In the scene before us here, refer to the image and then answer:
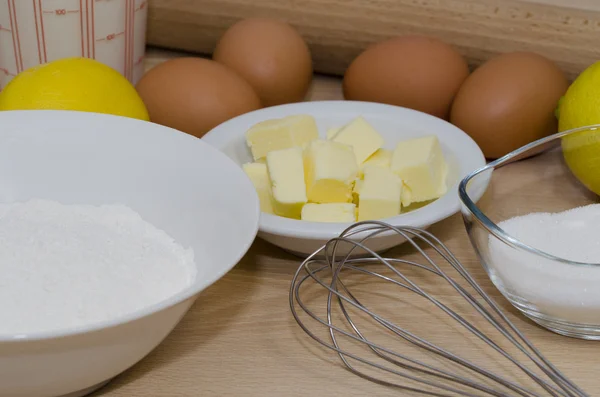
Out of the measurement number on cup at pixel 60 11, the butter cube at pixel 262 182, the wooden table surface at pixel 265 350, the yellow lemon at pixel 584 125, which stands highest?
the yellow lemon at pixel 584 125

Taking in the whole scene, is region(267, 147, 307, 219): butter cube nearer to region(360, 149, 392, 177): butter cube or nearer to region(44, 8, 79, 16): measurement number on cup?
region(360, 149, 392, 177): butter cube

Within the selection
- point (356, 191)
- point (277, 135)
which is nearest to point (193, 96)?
point (277, 135)

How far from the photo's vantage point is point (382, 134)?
805 mm

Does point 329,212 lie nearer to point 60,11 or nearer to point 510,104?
point 510,104

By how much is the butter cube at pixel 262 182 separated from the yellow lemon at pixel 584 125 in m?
0.28

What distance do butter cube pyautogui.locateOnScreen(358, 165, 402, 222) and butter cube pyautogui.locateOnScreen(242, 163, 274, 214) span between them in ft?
0.27

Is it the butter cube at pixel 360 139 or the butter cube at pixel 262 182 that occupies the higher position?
the butter cube at pixel 360 139

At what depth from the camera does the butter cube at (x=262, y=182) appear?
690 millimetres

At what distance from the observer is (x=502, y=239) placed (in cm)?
55

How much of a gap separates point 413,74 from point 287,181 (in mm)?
267

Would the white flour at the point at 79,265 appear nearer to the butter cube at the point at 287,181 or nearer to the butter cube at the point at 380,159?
the butter cube at the point at 287,181

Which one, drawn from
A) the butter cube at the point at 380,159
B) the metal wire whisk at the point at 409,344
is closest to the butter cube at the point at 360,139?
the butter cube at the point at 380,159

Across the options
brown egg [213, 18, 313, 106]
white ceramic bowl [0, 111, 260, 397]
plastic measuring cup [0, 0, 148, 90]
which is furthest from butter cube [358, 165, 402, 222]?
plastic measuring cup [0, 0, 148, 90]

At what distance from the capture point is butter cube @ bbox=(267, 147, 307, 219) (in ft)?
2.16
